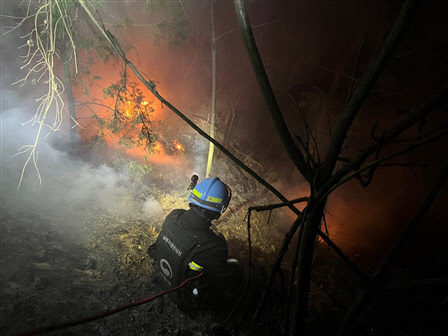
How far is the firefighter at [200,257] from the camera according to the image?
3.71m

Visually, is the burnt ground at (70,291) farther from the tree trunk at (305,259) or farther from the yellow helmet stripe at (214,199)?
the tree trunk at (305,259)

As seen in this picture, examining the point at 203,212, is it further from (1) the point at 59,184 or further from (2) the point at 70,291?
(1) the point at 59,184

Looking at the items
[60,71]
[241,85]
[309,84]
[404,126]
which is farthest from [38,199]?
[309,84]

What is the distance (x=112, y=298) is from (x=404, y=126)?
5145mm

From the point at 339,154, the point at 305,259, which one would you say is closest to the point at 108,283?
the point at 305,259

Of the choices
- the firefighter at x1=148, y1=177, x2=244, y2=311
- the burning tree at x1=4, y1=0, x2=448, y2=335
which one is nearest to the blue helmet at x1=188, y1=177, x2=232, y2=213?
the firefighter at x1=148, y1=177, x2=244, y2=311

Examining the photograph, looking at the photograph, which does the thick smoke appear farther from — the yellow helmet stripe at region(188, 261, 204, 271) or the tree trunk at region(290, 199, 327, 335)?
the tree trunk at region(290, 199, 327, 335)

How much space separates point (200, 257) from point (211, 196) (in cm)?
107

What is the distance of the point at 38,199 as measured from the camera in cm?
687

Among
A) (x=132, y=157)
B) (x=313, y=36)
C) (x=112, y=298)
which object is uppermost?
(x=313, y=36)

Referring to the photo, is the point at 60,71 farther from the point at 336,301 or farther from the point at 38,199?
the point at 336,301

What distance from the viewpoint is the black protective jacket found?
370 centimetres

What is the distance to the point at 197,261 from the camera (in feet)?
12.0

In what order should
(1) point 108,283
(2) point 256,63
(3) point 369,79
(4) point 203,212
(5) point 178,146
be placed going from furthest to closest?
(5) point 178,146, (1) point 108,283, (4) point 203,212, (2) point 256,63, (3) point 369,79
